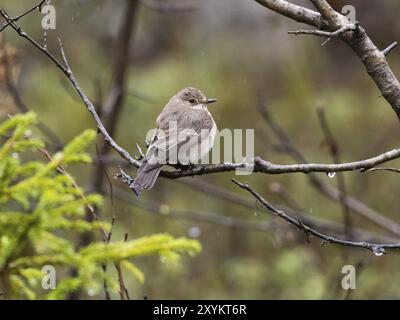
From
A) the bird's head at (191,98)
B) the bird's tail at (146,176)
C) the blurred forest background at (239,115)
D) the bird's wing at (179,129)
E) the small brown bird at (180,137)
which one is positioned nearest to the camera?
the bird's tail at (146,176)

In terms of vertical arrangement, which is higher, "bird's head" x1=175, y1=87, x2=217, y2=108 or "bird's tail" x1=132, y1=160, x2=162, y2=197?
"bird's head" x1=175, y1=87, x2=217, y2=108

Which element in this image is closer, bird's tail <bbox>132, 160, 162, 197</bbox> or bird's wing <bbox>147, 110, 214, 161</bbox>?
bird's tail <bbox>132, 160, 162, 197</bbox>

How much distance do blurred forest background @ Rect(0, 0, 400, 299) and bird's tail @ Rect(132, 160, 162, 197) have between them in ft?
11.4

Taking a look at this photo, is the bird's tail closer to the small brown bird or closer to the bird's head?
the small brown bird

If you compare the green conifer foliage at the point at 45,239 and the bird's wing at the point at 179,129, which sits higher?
the bird's wing at the point at 179,129

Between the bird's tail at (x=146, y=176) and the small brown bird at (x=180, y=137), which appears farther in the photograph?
the small brown bird at (x=180, y=137)

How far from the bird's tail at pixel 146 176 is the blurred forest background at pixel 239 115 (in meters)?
3.47

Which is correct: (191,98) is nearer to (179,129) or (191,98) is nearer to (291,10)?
(179,129)

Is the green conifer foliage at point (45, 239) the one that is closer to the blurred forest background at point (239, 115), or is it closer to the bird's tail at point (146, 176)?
the bird's tail at point (146, 176)

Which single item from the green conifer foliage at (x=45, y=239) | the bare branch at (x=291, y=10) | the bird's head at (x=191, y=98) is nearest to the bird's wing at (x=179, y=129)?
the bird's head at (x=191, y=98)

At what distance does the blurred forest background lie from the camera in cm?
774

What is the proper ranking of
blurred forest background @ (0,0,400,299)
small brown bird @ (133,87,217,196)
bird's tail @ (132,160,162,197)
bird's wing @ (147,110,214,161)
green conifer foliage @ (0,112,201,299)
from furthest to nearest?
blurred forest background @ (0,0,400,299)
bird's wing @ (147,110,214,161)
small brown bird @ (133,87,217,196)
bird's tail @ (132,160,162,197)
green conifer foliage @ (0,112,201,299)

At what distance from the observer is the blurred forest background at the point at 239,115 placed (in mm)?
7738

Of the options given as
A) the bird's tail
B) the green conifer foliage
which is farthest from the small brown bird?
the green conifer foliage
